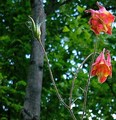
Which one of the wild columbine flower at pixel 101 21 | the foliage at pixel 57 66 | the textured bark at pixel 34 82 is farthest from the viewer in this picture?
the foliage at pixel 57 66

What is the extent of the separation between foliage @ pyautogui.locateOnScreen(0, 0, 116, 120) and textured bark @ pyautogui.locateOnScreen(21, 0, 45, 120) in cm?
69

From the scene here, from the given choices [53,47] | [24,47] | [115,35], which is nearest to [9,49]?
[24,47]

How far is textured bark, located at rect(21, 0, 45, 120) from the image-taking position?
411 centimetres

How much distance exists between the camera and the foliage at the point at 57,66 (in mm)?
5348

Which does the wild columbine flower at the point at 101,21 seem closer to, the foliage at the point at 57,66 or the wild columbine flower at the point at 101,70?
the wild columbine flower at the point at 101,70

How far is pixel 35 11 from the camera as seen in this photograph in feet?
15.2

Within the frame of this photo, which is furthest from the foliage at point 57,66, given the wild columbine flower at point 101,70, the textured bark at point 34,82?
the wild columbine flower at point 101,70

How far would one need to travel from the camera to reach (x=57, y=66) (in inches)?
217

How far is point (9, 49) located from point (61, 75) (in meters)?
0.83

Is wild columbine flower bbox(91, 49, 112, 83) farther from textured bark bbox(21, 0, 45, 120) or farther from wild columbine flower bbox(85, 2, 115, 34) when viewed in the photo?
textured bark bbox(21, 0, 45, 120)

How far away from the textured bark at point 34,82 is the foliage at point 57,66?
691mm

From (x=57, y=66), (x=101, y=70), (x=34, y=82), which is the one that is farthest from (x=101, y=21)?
(x=57, y=66)

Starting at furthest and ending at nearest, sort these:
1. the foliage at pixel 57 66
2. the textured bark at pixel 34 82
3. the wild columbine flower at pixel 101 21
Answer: the foliage at pixel 57 66 → the textured bark at pixel 34 82 → the wild columbine flower at pixel 101 21

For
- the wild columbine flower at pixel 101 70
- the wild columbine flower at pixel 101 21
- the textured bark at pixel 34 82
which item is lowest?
the wild columbine flower at pixel 101 70
